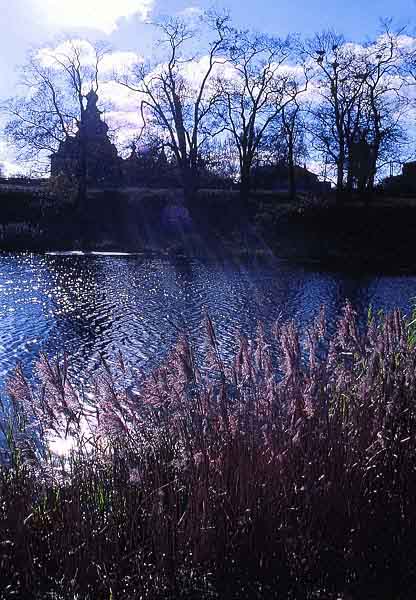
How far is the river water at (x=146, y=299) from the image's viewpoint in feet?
43.7

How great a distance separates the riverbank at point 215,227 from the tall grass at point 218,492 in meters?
30.1

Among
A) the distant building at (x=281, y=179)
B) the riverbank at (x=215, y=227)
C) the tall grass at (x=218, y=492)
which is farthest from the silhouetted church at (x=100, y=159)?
the tall grass at (x=218, y=492)

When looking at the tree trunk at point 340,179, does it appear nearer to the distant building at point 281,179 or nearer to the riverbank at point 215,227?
the riverbank at point 215,227

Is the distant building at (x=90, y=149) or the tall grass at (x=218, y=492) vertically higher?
the distant building at (x=90, y=149)

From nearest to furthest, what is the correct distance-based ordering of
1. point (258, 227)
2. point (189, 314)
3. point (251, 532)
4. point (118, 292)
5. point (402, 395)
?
point (251, 532), point (402, 395), point (189, 314), point (118, 292), point (258, 227)

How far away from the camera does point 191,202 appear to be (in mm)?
43875

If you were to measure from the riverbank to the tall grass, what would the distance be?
3007cm

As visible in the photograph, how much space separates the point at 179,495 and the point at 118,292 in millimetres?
17944

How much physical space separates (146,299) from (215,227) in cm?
2187

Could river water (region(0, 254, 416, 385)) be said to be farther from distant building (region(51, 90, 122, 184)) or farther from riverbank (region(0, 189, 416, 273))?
distant building (region(51, 90, 122, 184))

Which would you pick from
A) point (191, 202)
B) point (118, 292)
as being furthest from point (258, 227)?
point (118, 292)

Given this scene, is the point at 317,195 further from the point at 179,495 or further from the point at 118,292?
the point at 179,495

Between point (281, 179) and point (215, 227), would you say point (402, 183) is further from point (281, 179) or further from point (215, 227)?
point (215, 227)

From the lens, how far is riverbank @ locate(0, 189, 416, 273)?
1449 inches
